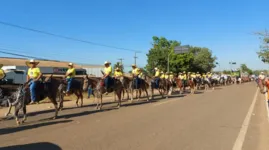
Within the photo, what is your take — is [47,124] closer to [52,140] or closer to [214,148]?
[52,140]

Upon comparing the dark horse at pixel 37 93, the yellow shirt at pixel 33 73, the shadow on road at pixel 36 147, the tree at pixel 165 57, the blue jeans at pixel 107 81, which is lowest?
the shadow on road at pixel 36 147

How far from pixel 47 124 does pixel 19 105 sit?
52.7 inches

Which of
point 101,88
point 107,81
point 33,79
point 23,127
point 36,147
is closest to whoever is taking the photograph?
point 36,147

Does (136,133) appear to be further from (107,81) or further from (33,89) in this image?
(107,81)

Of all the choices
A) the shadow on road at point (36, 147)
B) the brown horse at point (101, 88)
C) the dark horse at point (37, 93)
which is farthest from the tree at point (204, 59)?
the shadow on road at point (36, 147)

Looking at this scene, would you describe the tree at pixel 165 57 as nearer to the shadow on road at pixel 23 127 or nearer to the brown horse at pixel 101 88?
the brown horse at pixel 101 88

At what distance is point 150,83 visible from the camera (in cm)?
2417

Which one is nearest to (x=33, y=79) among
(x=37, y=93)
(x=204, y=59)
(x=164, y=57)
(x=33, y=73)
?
(x=33, y=73)

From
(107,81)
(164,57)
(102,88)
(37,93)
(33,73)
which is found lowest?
(37,93)

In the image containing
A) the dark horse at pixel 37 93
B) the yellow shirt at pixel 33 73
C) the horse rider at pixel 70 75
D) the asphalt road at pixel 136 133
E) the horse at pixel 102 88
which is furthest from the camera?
the horse rider at pixel 70 75

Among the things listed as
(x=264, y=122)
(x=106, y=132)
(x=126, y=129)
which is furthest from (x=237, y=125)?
(x=106, y=132)

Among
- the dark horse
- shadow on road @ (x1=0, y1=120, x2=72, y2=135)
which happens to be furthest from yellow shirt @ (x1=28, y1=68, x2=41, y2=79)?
shadow on road @ (x1=0, y1=120, x2=72, y2=135)

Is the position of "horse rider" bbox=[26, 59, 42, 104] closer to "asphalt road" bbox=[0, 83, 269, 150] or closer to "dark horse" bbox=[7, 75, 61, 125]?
"dark horse" bbox=[7, 75, 61, 125]

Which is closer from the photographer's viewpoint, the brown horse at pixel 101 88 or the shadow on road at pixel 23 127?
the shadow on road at pixel 23 127
